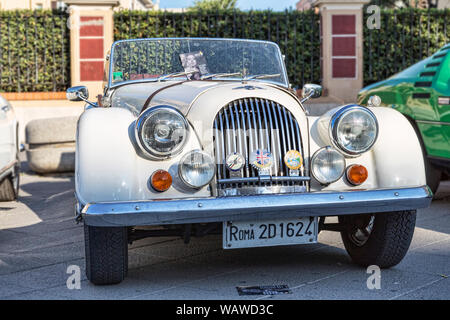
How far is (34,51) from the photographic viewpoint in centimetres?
1490

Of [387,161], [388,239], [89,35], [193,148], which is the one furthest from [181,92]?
[89,35]

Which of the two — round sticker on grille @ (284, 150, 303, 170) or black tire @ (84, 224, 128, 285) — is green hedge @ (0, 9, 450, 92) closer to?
round sticker on grille @ (284, 150, 303, 170)

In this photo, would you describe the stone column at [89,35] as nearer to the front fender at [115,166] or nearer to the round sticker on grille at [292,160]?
the front fender at [115,166]

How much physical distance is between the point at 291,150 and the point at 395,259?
1063 millimetres

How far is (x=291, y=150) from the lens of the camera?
4.41m

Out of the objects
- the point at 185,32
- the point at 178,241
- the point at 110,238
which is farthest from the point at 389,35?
the point at 110,238

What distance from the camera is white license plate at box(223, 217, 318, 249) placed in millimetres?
4211

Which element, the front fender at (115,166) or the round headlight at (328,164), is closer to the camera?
the front fender at (115,166)

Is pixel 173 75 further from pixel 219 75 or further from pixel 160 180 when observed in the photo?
pixel 160 180

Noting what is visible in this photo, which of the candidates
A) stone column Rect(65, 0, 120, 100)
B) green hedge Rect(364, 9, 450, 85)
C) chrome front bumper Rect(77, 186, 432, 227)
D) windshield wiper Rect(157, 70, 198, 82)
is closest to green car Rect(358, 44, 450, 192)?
windshield wiper Rect(157, 70, 198, 82)

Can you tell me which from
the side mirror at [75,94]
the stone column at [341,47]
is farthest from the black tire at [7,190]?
the stone column at [341,47]

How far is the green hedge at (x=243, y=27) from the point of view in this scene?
1466cm

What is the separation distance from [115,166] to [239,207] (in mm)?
784
